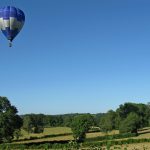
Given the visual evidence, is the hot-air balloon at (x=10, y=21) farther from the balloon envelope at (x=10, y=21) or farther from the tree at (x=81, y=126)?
the tree at (x=81, y=126)

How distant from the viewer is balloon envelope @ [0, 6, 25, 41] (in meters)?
44.9

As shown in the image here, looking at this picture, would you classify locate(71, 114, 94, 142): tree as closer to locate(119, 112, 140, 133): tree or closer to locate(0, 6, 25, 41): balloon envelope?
locate(119, 112, 140, 133): tree

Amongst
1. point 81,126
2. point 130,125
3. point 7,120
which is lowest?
point 81,126

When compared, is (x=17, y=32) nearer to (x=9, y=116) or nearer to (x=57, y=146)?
(x=57, y=146)

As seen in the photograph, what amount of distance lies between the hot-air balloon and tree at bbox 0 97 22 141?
141 ft

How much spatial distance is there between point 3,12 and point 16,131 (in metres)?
56.9

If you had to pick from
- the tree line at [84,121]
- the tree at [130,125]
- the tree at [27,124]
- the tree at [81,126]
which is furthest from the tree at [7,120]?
the tree at [27,124]

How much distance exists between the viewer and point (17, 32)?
45719 millimetres

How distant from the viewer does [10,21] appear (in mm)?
44938

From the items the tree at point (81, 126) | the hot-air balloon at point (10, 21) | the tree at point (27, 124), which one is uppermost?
the hot-air balloon at point (10, 21)

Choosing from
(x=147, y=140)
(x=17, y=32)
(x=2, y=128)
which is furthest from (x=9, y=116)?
(x=17, y=32)

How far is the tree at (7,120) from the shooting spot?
8606 centimetres

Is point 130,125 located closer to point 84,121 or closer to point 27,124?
point 84,121

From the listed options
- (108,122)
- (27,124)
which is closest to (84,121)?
(108,122)
